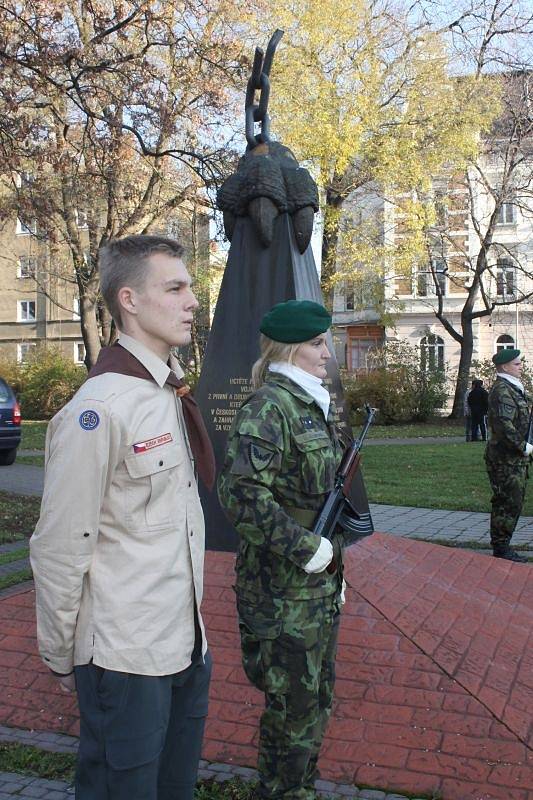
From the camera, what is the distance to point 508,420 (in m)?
7.41

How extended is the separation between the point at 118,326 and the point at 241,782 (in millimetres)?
2305

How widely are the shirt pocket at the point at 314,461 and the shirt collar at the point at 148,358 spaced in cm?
61

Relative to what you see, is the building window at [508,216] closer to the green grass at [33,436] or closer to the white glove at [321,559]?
the green grass at [33,436]

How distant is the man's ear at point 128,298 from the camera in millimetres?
2449

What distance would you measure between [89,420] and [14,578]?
498cm

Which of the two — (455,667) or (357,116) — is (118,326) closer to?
(455,667)

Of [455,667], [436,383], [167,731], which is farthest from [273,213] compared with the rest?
[436,383]

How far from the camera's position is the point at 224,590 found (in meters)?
5.14

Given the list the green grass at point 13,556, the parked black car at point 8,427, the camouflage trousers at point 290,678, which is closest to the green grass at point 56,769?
the camouflage trousers at point 290,678

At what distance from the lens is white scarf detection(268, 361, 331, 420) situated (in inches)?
117

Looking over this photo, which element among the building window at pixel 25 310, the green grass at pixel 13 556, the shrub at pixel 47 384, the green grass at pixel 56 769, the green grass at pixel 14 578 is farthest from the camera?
the building window at pixel 25 310

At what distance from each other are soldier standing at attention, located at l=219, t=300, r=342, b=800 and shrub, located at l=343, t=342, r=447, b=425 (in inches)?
943

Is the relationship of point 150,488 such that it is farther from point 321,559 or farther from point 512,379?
point 512,379

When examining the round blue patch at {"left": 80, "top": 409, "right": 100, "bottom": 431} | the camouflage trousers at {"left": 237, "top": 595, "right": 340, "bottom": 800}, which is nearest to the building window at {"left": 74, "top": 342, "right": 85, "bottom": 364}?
the camouflage trousers at {"left": 237, "top": 595, "right": 340, "bottom": 800}
